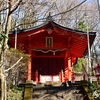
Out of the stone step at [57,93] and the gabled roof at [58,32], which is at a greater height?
the gabled roof at [58,32]

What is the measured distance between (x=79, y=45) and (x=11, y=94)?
735 cm

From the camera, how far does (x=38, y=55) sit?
50.8 ft

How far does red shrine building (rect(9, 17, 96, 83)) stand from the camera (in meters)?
13.8

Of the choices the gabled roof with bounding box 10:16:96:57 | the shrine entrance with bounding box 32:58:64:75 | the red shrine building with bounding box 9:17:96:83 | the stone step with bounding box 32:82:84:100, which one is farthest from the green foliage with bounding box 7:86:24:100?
the shrine entrance with bounding box 32:58:64:75

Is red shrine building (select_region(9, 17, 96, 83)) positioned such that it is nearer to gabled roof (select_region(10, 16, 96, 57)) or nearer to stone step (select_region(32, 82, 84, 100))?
gabled roof (select_region(10, 16, 96, 57))

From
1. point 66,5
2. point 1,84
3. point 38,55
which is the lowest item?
point 1,84

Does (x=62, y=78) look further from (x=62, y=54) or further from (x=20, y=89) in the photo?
Answer: (x=20, y=89)

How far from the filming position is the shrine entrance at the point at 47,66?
615 inches

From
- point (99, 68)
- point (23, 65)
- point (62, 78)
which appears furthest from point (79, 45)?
point (23, 65)

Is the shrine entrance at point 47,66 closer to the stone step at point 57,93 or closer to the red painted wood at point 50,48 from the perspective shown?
the red painted wood at point 50,48

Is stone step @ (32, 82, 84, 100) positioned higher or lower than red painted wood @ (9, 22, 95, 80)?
lower

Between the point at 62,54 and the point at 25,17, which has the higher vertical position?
the point at 25,17

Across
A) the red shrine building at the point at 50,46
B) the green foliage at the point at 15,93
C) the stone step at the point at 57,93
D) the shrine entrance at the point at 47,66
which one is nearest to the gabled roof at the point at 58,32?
the red shrine building at the point at 50,46

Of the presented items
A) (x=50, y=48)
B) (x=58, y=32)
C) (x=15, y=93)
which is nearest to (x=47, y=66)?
(x=50, y=48)
